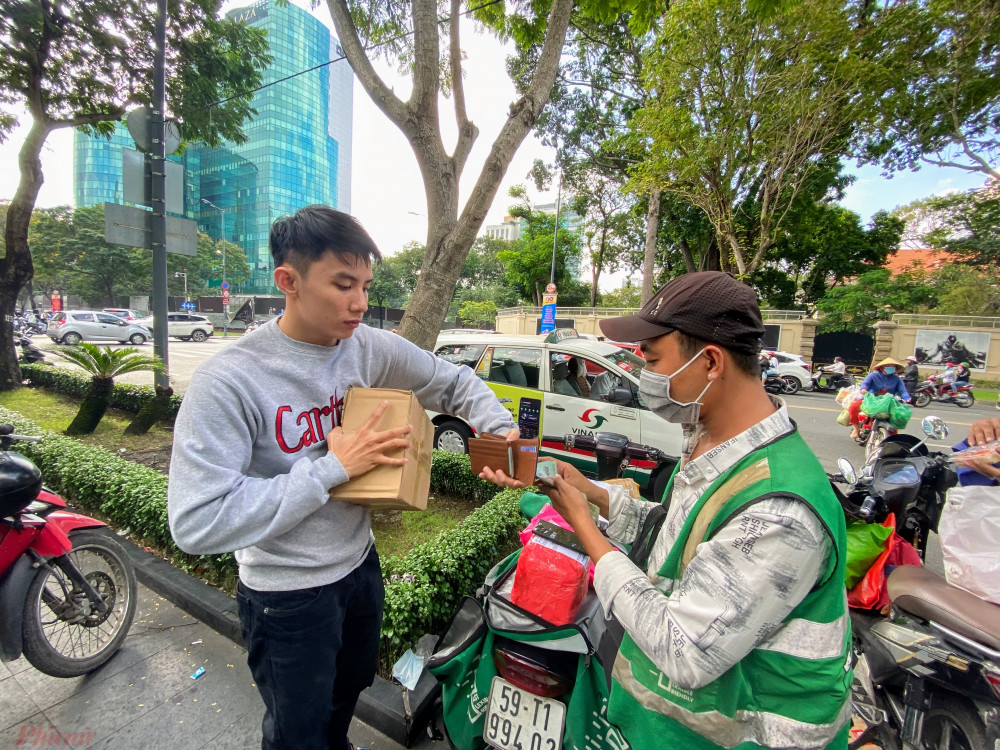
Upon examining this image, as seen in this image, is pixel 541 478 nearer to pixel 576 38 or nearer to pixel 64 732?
pixel 64 732

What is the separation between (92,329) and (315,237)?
2575 centimetres

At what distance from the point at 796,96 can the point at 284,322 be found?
13.2 metres

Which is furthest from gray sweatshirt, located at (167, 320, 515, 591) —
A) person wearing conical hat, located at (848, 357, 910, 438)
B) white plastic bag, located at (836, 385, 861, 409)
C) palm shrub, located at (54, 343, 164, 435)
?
white plastic bag, located at (836, 385, 861, 409)

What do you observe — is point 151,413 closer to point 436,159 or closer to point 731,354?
point 436,159

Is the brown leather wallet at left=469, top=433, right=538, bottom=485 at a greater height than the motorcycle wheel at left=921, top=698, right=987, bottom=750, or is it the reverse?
the brown leather wallet at left=469, top=433, right=538, bottom=485

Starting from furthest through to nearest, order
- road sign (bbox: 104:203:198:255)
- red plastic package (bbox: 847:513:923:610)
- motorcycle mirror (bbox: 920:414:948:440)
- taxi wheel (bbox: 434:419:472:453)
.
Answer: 1. road sign (bbox: 104:203:198:255)
2. taxi wheel (bbox: 434:419:472:453)
3. motorcycle mirror (bbox: 920:414:948:440)
4. red plastic package (bbox: 847:513:923:610)

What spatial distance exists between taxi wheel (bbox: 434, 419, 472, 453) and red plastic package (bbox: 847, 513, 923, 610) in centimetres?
361

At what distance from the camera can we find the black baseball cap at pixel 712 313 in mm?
1065

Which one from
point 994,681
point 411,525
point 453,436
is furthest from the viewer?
point 453,436

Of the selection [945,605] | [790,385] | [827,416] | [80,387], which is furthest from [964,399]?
[80,387]

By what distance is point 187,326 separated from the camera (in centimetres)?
2394

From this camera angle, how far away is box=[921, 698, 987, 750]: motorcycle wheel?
1544 mm

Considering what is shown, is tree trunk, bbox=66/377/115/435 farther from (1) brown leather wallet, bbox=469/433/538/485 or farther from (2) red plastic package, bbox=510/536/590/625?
(2) red plastic package, bbox=510/536/590/625

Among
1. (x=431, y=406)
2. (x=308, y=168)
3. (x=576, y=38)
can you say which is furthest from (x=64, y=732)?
(x=308, y=168)
